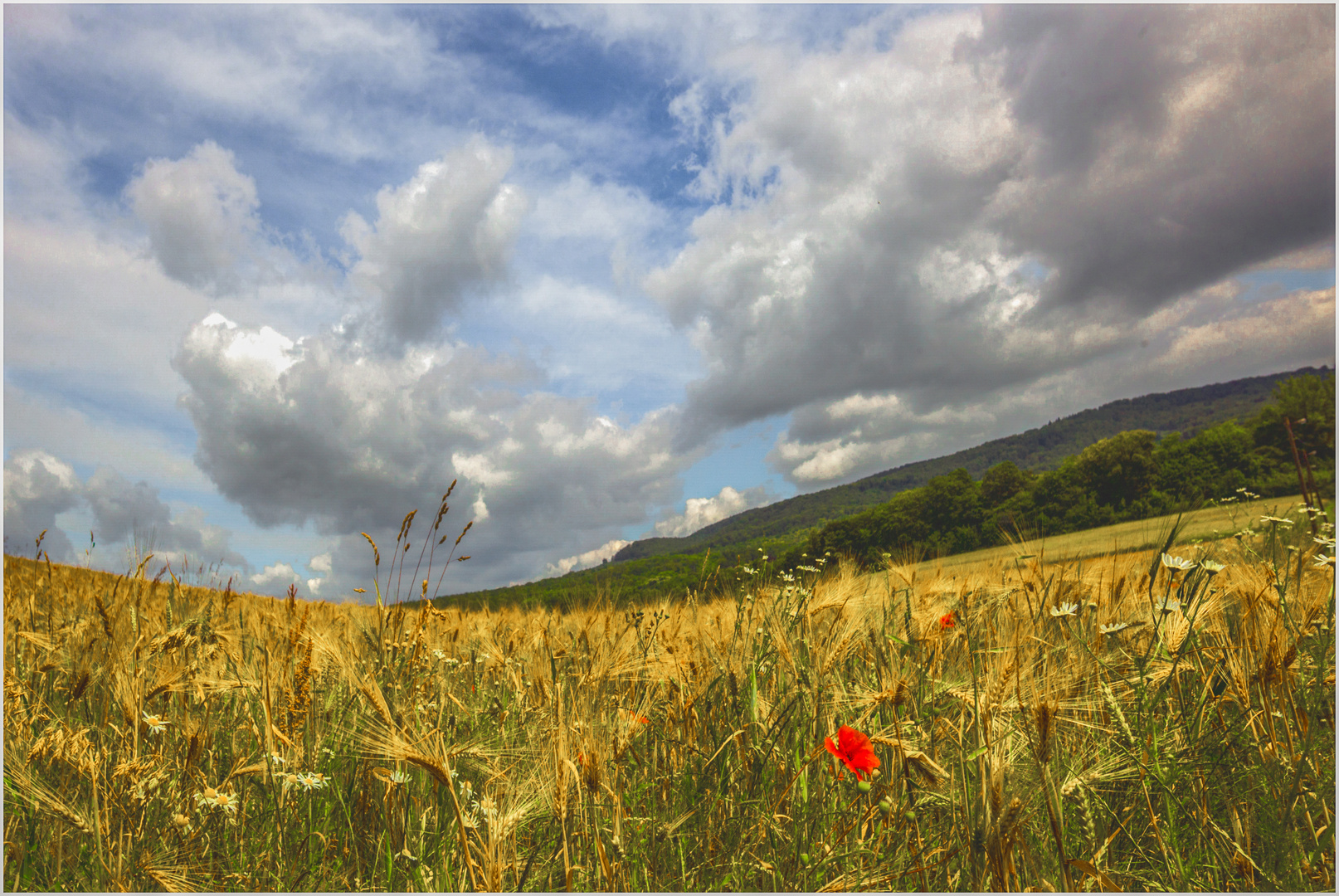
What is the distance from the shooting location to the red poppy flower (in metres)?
1.65

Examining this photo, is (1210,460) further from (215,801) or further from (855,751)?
(215,801)

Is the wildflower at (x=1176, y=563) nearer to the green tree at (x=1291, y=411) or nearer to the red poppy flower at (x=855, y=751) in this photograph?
the red poppy flower at (x=855, y=751)

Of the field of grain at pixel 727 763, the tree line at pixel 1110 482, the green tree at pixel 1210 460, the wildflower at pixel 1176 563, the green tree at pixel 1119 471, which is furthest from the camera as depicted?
the green tree at pixel 1119 471

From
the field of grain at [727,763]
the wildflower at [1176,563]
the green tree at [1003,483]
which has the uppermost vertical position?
the green tree at [1003,483]

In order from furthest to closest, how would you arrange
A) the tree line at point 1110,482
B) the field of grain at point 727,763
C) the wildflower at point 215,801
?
the tree line at point 1110,482
the wildflower at point 215,801
the field of grain at point 727,763

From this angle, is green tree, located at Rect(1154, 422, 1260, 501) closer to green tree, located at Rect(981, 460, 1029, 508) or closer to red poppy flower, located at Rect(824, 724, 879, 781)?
green tree, located at Rect(981, 460, 1029, 508)

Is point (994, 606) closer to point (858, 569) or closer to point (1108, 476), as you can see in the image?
point (858, 569)

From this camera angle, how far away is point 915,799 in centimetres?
191

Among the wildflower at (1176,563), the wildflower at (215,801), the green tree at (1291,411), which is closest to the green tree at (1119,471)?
the green tree at (1291,411)

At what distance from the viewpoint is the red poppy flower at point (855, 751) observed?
1.65m

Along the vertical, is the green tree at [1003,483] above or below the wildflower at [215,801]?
above

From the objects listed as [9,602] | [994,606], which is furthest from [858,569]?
[9,602]

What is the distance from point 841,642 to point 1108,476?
194 ft

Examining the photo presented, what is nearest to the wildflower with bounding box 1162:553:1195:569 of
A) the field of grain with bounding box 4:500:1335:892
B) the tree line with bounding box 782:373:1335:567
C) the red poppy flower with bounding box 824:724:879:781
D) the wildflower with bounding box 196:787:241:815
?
the field of grain with bounding box 4:500:1335:892
